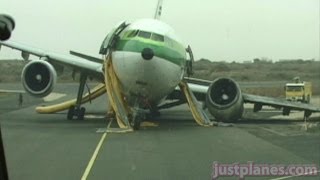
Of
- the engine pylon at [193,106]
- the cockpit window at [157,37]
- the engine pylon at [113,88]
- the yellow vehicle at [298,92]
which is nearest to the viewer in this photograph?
the cockpit window at [157,37]

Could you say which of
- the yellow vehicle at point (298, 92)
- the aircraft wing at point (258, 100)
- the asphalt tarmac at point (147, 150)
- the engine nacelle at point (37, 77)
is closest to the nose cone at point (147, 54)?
the asphalt tarmac at point (147, 150)

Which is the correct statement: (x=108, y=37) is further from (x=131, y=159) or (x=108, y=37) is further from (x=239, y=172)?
(x=239, y=172)

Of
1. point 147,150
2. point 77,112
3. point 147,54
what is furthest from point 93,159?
point 77,112

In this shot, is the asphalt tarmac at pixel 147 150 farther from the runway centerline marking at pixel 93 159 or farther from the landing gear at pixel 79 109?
the landing gear at pixel 79 109

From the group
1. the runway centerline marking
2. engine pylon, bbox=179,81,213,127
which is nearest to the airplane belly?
engine pylon, bbox=179,81,213,127

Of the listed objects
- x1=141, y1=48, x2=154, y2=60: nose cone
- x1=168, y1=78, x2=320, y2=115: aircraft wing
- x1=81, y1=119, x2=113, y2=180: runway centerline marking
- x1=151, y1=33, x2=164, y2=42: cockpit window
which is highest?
x1=151, y1=33, x2=164, y2=42: cockpit window

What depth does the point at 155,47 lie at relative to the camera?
20.5 metres

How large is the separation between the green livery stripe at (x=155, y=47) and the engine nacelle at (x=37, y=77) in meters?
3.59

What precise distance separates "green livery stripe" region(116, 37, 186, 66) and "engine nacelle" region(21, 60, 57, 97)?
3.59m

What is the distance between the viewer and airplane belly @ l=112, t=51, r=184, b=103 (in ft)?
66.9

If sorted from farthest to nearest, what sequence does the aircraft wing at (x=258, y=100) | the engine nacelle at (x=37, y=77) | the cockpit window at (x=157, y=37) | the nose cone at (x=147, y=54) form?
1. the aircraft wing at (x=258, y=100)
2. the engine nacelle at (x=37, y=77)
3. the cockpit window at (x=157, y=37)
4. the nose cone at (x=147, y=54)

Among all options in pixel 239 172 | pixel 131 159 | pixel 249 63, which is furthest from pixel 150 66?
pixel 249 63

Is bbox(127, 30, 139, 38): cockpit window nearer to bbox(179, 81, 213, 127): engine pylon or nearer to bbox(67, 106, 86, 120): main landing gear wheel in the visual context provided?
bbox(179, 81, 213, 127): engine pylon

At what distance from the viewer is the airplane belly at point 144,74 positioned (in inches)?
803
